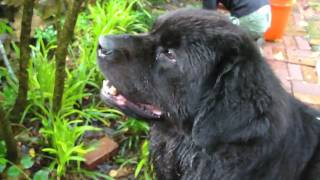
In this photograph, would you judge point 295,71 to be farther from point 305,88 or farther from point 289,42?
point 289,42

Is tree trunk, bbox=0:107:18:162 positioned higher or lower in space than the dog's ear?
lower

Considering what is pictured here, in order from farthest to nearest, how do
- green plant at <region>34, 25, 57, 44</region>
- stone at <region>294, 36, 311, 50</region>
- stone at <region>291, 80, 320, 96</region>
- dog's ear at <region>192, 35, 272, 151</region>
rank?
stone at <region>294, 36, 311, 50</region> < stone at <region>291, 80, 320, 96</region> < green plant at <region>34, 25, 57, 44</region> < dog's ear at <region>192, 35, 272, 151</region>

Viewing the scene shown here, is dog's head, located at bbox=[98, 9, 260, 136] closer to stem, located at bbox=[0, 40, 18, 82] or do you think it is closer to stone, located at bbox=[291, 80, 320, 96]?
stem, located at bbox=[0, 40, 18, 82]

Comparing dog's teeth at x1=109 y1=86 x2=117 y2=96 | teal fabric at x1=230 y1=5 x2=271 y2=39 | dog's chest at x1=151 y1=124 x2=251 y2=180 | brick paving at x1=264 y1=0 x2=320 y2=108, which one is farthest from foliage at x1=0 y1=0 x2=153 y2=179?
brick paving at x1=264 y1=0 x2=320 y2=108

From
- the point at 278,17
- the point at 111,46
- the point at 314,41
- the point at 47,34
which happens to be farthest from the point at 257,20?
the point at 111,46

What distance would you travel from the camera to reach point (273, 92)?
6.76 ft

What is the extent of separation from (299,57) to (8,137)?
3082 millimetres

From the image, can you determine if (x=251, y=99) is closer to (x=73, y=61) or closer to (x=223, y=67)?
(x=223, y=67)

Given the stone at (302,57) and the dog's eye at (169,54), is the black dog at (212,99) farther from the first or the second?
the stone at (302,57)

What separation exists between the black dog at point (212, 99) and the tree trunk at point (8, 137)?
65 cm

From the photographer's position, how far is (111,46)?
2291mm

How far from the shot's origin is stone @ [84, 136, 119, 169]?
3.09m

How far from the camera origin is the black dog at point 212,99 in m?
2.03

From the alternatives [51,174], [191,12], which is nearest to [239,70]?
[191,12]
